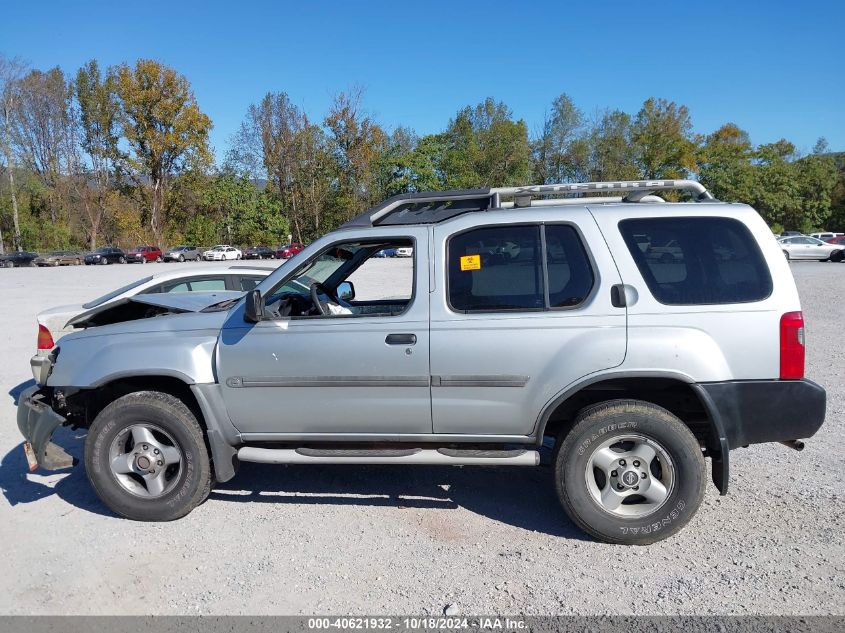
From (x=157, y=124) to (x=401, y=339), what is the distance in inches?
2529

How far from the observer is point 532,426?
3705 millimetres

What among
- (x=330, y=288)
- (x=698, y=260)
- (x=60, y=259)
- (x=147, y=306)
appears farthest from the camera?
(x=60, y=259)

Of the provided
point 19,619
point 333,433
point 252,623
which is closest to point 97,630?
point 19,619

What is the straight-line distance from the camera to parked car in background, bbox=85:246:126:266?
174ft

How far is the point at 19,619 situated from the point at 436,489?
2.58 m

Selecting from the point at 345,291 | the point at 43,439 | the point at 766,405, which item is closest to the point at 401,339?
the point at 345,291

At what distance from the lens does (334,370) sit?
12.3 feet

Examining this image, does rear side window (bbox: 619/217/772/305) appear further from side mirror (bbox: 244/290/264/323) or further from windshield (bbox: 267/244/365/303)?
side mirror (bbox: 244/290/264/323)

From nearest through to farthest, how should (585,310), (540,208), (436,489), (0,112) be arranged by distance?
1. (585,310)
2. (540,208)
3. (436,489)
4. (0,112)

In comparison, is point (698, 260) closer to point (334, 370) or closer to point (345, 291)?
point (334, 370)

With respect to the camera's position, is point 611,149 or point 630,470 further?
point 611,149

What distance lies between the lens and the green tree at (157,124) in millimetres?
57688

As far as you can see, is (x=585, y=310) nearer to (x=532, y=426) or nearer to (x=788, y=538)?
(x=532, y=426)

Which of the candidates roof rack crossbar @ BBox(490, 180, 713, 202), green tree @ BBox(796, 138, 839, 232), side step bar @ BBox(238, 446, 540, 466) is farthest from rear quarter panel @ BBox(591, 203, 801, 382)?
green tree @ BBox(796, 138, 839, 232)
